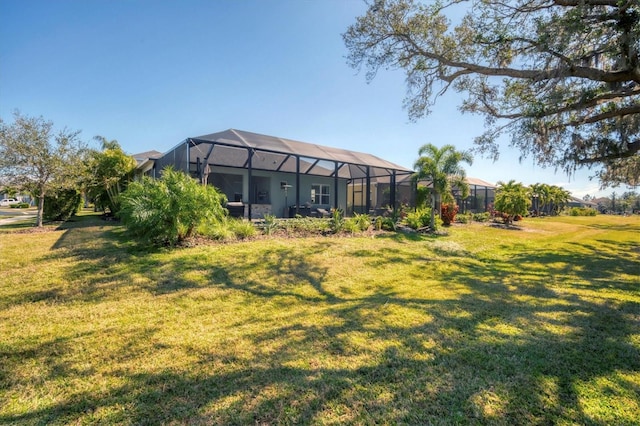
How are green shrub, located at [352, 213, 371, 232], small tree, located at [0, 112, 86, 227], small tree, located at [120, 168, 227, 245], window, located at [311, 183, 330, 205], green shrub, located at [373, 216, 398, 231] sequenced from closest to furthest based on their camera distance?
1. small tree, located at [120, 168, 227, 245]
2. small tree, located at [0, 112, 86, 227]
3. green shrub, located at [352, 213, 371, 232]
4. green shrub, located at [373, 216, 398, 231]
5. window, located at [311, 183, 330, 205]

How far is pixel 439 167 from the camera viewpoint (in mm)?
12945

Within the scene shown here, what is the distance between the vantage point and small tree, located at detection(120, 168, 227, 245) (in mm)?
6539

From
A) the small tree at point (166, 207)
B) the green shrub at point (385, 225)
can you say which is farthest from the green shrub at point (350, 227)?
the small tree at point (166, 207)

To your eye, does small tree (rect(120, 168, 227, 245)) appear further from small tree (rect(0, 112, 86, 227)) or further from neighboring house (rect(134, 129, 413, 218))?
small tree (rect(0, 112, 86, 227))

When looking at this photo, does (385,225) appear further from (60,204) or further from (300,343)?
(60,204)

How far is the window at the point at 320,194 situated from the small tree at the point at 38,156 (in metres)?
11.8

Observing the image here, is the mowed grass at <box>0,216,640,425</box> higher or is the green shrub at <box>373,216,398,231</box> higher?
the green shrub at <box>373,216,398,231</box>

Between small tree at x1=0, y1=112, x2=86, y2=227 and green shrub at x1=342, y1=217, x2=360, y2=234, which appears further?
green shrub at x1=342, y1=217, x2=360, y2=234

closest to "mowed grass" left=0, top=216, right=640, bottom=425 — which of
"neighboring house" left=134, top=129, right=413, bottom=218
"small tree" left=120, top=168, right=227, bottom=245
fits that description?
"small tree" left=120, top=168, right=227, bottom=245

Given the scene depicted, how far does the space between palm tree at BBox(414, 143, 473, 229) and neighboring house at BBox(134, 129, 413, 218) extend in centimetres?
216

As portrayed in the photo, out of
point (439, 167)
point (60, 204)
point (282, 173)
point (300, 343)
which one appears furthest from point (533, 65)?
point (60, 204)

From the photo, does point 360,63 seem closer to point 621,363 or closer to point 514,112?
point 514,112

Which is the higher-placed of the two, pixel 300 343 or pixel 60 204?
pixel 60 204

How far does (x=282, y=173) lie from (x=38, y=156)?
34.5 feet
